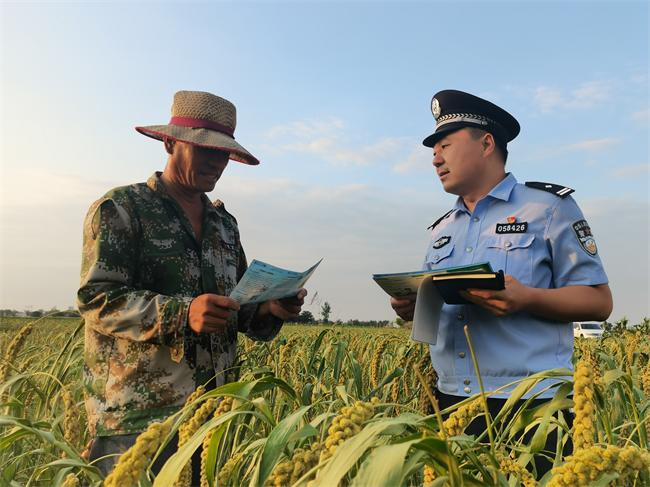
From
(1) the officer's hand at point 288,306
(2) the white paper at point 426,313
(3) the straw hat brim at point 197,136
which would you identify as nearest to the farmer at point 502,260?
(2) the white paper at point 426,313

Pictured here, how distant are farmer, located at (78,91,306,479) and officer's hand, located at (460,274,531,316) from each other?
86cm

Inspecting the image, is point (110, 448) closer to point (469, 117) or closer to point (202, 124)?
point (202, 124)

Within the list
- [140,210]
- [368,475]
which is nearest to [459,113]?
[140,210]

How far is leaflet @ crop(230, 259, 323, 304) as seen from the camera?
6.59 feet

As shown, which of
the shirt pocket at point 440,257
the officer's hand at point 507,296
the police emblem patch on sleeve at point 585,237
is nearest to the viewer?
the officer's hand at point 507,296

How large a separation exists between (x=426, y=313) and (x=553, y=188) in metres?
0.78

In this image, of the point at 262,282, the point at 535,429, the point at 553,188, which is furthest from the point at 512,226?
the point at 262,282

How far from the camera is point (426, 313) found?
2.08m

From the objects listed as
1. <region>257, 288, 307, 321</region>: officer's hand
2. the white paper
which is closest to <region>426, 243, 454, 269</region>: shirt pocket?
the white paper

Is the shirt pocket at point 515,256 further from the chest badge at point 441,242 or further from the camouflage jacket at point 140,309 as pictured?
the camouflage jacket at point 140,309

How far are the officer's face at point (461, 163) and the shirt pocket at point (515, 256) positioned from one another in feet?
0.96

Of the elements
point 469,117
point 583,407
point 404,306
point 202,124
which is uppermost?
point 469,117

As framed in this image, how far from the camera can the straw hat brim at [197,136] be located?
232cm

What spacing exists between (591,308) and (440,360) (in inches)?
24.7
